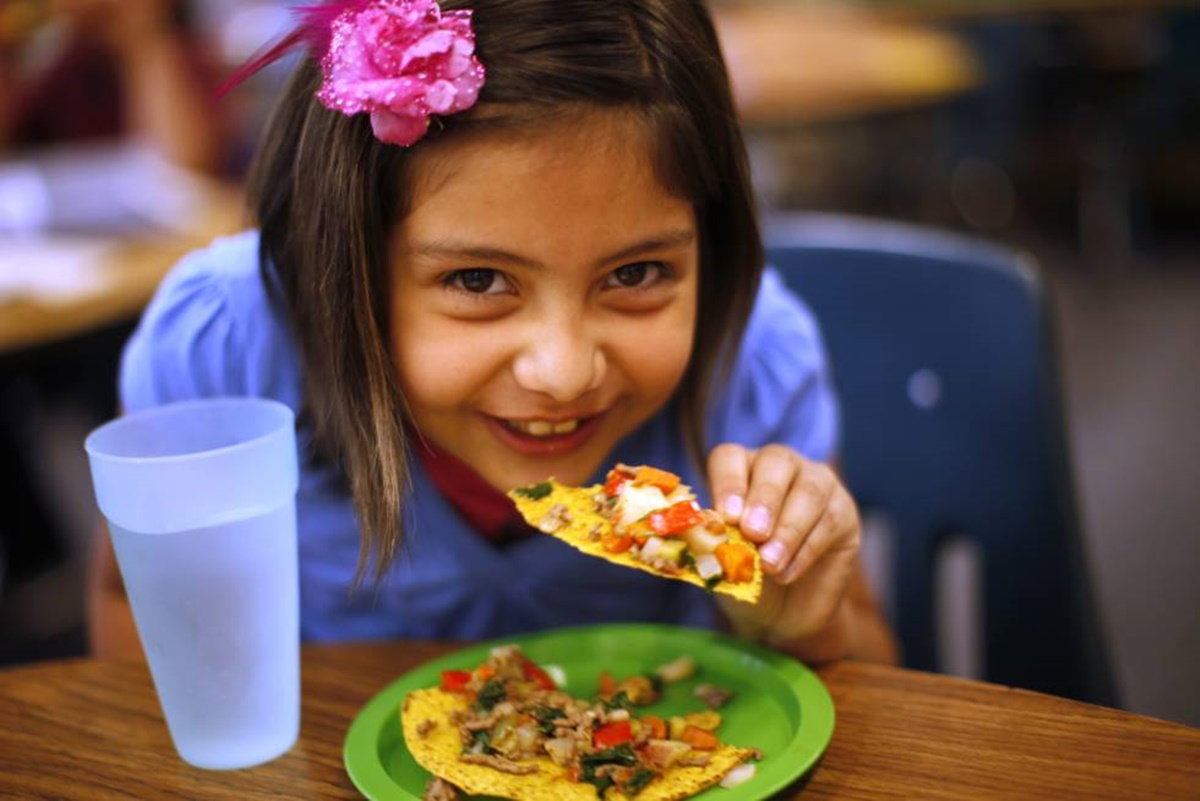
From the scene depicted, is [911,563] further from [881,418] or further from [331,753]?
[331,753]

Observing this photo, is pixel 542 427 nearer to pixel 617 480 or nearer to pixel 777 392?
pixel 617 480

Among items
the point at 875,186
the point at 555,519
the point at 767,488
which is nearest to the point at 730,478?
the point at 767,488

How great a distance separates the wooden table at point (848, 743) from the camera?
755 mm

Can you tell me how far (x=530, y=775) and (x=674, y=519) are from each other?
190mm

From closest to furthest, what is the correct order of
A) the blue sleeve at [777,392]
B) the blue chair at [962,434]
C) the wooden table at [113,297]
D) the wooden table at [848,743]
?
1. the wooden table at [848,743]
2. the blue sleeve at [777,392]
3. the blue chair at [962,434]
4. the wooden table at [113,297]

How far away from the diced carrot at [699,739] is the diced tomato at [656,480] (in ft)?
0.53

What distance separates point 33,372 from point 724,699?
4.49 ft

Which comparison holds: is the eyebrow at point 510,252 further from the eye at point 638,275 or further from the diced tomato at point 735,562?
the diced tomato at point 735,562

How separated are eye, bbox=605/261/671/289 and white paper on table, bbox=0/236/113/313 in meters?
1.23

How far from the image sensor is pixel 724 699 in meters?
0.92

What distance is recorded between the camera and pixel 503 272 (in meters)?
0.91

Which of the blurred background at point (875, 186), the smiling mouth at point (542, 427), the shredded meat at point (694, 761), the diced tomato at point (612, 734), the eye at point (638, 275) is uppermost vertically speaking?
the eye at point (638, 275)

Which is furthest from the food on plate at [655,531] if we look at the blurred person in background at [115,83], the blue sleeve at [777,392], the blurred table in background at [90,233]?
the blurred person in background at [115,83]

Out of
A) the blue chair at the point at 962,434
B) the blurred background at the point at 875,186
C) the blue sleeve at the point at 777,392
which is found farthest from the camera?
the blurred background at the point at 875,186
